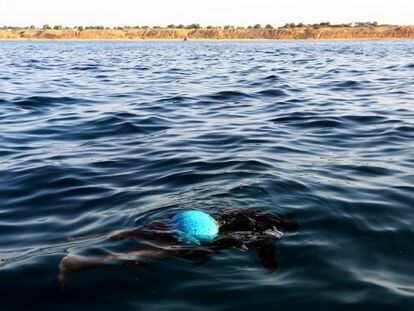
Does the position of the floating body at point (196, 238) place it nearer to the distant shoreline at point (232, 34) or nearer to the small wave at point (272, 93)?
the small wave at point (272, 93)

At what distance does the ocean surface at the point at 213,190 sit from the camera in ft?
15.5

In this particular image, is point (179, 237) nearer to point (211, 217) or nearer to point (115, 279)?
point (211, 217)

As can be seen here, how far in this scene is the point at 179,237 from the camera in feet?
18.8

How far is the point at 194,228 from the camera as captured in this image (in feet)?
18.7

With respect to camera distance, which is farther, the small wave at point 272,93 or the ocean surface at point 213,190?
the small wave at point 272,93

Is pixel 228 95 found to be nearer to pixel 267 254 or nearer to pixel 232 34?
pixel 267 254

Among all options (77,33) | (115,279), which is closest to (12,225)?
(115,279)

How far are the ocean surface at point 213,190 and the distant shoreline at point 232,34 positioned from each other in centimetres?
11571

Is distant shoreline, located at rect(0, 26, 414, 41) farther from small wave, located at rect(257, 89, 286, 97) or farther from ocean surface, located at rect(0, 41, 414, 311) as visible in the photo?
ocean surface, located at rect(0, 41, 414, 311)

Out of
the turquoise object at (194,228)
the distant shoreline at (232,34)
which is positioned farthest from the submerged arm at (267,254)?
the distant shoreline at (232,34)

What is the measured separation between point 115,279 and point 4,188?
389 cm

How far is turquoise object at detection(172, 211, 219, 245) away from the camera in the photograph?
567 centimetres

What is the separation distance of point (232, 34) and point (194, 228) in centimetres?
14536

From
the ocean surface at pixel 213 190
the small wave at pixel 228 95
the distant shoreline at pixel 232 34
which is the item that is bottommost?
the ocean surface at pixel 213 190
